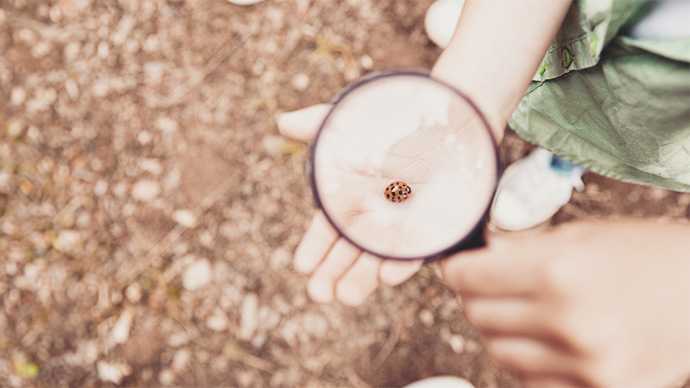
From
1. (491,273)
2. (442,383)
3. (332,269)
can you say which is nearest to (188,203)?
(332,269)

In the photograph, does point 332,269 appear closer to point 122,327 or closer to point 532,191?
point 532,191

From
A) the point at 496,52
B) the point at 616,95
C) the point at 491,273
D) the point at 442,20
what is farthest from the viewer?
the point at 442,20

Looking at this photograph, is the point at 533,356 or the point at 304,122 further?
the point at 304,122

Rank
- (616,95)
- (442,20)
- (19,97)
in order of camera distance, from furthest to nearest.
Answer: (19,97)
(442,20)
(616,95)

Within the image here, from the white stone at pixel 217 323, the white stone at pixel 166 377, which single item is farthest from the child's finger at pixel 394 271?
the white stone at pixel 166 377

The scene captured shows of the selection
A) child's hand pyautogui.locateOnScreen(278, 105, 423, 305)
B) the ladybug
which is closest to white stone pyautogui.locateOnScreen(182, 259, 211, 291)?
child's hand pyautogui.locateOnScreen(278, 105, 423, 305)

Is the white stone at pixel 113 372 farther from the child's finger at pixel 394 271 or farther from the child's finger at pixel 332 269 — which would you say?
the child's finger at pixel 394 271
